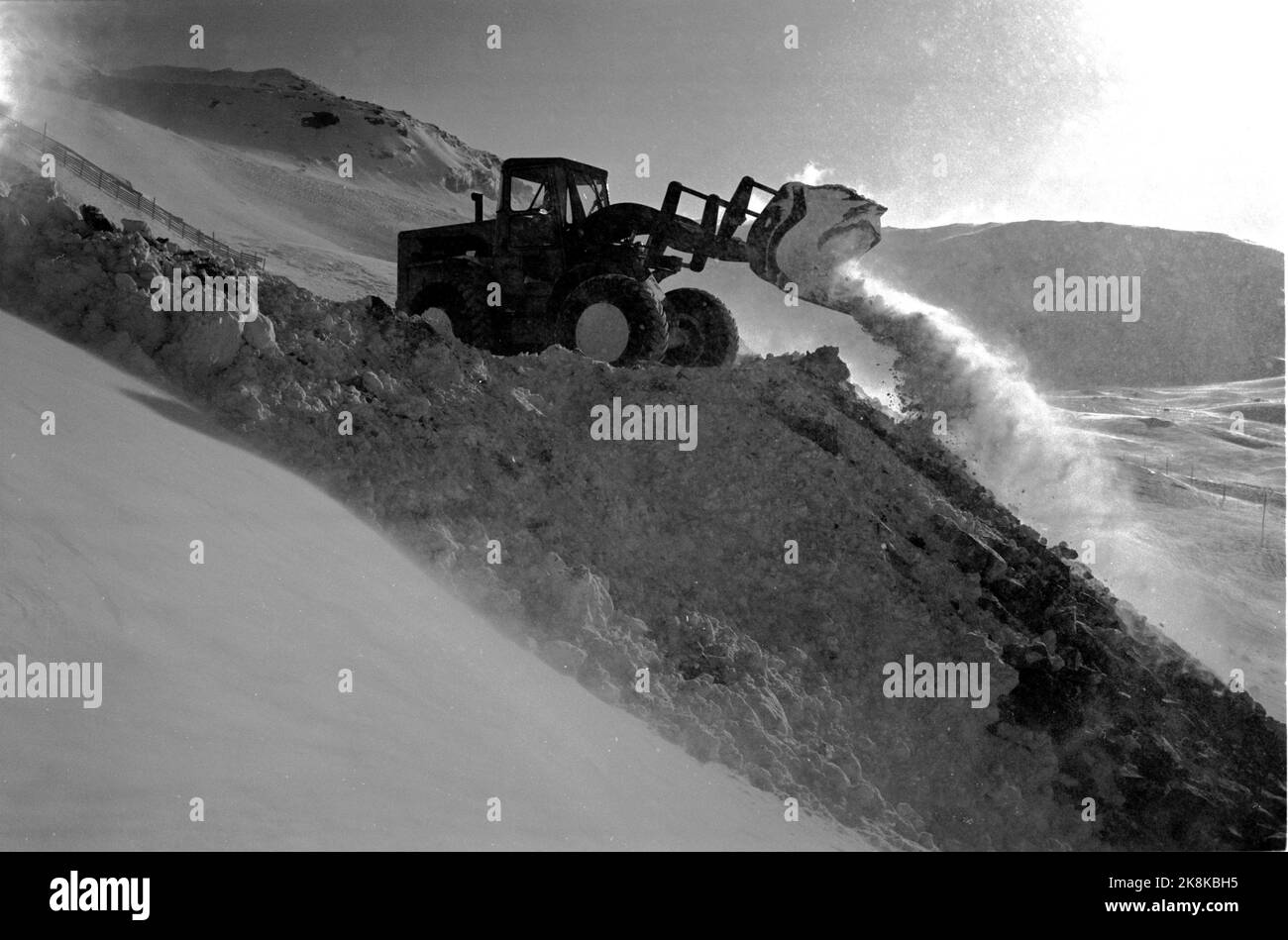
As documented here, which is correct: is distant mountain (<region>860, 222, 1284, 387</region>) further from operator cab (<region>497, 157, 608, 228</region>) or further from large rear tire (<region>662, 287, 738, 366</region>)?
operator cab (<region>497, 157, 608, 228</region>)

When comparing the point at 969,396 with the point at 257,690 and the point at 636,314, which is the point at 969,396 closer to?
the point at 636,314

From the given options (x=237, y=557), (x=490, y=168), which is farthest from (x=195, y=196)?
(x=237, y=557)

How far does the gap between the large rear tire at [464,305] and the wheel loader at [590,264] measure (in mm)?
16

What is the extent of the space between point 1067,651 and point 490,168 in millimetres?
69763

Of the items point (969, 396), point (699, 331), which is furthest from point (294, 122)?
point (969, 396)

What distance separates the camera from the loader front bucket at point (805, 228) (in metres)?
12.8

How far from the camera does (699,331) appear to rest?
14.5m

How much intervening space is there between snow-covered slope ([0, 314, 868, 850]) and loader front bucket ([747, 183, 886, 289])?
21.2ft

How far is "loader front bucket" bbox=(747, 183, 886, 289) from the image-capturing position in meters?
12.8

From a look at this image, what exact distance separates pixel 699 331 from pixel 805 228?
86.8 inches

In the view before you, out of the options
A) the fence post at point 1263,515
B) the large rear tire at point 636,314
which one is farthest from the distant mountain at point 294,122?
the large rear tire at point 636,314

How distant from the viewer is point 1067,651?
10.1 metres

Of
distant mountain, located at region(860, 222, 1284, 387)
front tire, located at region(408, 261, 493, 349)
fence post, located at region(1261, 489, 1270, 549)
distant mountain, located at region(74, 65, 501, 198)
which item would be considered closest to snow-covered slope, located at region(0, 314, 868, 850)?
front tire, located at region(408, 261, 493, 349)

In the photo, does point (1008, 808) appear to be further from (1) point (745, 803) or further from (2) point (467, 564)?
(2) point (467, 564)
